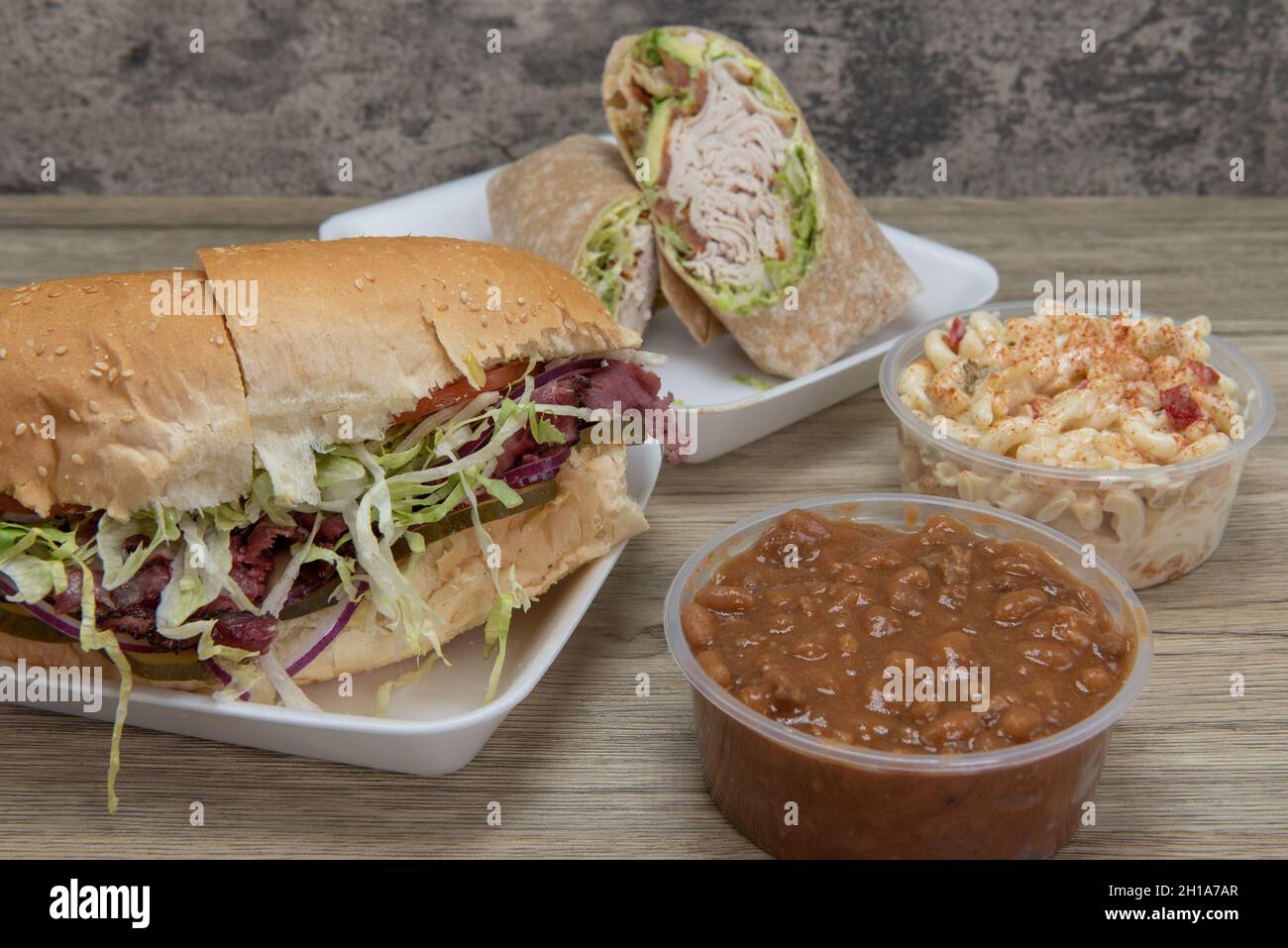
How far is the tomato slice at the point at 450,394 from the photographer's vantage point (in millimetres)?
1891

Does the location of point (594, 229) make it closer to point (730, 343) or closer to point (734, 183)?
point (734, 183)

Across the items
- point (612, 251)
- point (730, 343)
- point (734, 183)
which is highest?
point (734, 183)

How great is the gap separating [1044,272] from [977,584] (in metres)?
1.87

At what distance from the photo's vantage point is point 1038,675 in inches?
62.9

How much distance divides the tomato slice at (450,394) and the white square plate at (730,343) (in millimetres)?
554

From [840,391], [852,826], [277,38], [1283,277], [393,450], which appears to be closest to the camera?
[852,826]

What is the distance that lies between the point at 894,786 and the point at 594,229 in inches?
63.1

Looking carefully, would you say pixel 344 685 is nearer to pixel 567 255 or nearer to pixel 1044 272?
pixel 567 255

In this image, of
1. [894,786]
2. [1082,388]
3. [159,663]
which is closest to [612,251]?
[1082,388]

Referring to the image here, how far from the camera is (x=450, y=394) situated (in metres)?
1.91

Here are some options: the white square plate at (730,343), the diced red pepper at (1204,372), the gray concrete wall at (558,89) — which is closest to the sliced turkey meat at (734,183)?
the white square plate at (730,343)

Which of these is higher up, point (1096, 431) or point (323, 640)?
point (1096, 431)

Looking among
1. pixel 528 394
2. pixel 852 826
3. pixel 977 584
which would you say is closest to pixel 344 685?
pixel 528 394

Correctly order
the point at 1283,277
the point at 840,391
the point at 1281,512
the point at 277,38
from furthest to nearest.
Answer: the point at 277,38 < the point at 1283,277 < the point at 840,391 < the point at 1281,512
